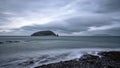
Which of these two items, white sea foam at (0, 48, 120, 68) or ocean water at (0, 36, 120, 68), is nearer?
white sea foam at (0, 48, 120, 68)

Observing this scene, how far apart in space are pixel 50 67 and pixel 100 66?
6973 mm

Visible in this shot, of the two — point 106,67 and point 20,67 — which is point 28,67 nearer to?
point 20,67

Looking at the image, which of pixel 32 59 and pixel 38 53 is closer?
pixel 32 59

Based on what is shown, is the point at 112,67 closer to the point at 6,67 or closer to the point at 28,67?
the point at 28,67

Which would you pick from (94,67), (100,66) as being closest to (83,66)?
(94,67)

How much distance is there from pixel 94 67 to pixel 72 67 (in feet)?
9.73

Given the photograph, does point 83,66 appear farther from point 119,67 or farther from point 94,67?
point 119,67

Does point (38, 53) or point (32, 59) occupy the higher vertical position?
point (32, 59)

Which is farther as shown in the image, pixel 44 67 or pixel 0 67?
pixel 0 67

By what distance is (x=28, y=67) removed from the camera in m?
16.7

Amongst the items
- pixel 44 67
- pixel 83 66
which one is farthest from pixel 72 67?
pixel 44 67

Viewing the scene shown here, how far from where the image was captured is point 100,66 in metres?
15.2

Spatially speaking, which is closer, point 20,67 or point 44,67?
point 44,67

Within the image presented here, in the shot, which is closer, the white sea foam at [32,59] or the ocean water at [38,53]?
the white sea foam at [32,59]
